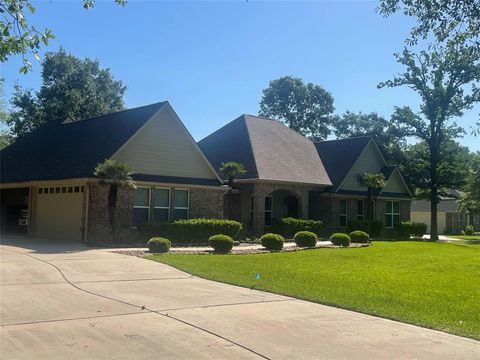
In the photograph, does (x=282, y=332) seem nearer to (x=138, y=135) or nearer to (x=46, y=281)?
(x=46, y=281)

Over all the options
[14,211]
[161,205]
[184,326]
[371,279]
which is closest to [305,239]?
[161,205]

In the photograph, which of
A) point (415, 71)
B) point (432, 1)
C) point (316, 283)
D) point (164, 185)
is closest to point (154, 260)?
point (316, 283)

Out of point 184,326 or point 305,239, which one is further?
point 305,239

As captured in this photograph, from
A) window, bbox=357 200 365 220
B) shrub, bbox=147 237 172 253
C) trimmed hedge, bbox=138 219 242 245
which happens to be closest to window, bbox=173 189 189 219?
trimmed hedge, bbox=138 219 242 245

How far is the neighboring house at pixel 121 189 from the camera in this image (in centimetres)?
2362

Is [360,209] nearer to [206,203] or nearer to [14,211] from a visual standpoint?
[206,203]

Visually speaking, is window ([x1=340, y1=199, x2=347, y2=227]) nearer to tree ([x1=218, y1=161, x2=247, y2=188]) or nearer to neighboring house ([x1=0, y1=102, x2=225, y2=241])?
tree ([x1=218, y1=161, x2=247, y2=188])

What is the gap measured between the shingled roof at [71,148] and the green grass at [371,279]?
854 centimetres

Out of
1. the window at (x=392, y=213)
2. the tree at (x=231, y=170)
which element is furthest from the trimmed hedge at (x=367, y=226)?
the tree at (x=231, y=170)

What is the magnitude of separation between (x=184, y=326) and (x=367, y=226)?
95.5 feet

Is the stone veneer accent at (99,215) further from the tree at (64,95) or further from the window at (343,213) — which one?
the tree at (64,95)

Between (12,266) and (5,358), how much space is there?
8545 mm

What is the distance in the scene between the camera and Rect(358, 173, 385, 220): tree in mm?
35500

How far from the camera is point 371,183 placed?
1401 inches
